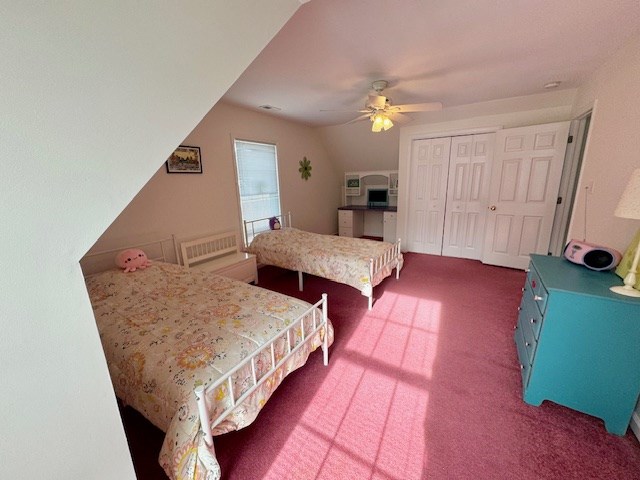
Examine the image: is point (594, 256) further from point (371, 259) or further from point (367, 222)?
point (367, 222)

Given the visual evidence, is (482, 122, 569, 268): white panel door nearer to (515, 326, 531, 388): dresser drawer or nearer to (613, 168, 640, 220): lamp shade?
(515, 326, 531, 388): dresser drawer

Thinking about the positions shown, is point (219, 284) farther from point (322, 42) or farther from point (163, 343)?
point (322, 42)

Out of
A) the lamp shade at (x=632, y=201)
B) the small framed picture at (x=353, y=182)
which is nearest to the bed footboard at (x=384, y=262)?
the lamp shade at (x=632, y=201)

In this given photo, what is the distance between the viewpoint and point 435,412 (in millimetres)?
1650

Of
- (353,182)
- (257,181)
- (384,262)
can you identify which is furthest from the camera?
(353,182)

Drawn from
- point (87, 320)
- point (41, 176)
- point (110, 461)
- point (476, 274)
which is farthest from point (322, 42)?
point (476, 274)

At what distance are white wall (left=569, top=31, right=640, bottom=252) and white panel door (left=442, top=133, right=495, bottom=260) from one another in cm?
132

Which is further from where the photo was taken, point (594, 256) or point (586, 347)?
point (594, 256)

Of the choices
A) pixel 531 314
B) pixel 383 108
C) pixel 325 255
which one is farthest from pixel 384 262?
pixel 383 108

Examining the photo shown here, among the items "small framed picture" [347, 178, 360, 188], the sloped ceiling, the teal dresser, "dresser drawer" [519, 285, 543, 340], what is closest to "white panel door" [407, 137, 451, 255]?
the sloped ceiling

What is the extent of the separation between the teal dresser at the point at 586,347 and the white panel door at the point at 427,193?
2.95m

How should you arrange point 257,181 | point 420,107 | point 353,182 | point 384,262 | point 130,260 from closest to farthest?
1. point 130,260
2. point 420,107
3. point 384,262
4. point 257,181
5. point 353,182

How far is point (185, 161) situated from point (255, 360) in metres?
2.63

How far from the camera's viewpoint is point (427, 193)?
4547mm
